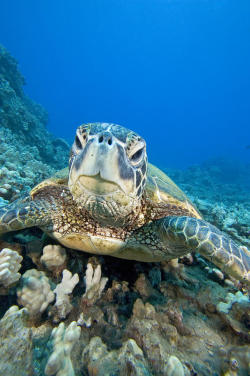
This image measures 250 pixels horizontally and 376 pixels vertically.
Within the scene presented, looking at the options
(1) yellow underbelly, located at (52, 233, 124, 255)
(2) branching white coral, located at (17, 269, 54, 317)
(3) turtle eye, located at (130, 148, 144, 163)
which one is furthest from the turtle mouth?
(2) branching white coral, located at (17, 269, 54, 317)

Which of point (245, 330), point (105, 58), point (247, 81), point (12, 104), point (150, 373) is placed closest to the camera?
point (150, 373)

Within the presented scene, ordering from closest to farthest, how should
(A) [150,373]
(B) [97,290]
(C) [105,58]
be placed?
(A) [150,373], (B) [97,290], (C) [105,58]

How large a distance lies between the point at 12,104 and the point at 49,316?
37.7 ft

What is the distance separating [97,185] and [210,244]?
1033 millimetres

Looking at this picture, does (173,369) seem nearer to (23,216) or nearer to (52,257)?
(52,257)

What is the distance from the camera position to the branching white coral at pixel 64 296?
151 cm

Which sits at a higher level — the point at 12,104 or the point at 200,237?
the point at 12,104

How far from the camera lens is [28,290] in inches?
59.4

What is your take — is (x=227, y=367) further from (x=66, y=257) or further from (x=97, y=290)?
(x=66, y=257)

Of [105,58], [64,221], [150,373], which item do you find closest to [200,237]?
[150,373]

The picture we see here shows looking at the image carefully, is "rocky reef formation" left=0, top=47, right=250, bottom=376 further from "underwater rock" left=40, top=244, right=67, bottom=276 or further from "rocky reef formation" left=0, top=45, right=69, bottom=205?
"rocky reef formation" left=0, top=45, right=69, bottom=205

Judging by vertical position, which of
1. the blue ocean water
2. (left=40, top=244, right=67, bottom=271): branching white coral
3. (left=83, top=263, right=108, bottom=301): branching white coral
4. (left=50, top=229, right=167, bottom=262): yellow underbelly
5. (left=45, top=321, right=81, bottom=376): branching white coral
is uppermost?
the blue ocean water

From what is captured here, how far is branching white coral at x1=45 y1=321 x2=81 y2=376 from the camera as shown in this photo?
40.1 inches

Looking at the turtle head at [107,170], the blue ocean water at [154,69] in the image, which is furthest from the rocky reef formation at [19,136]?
the blue ocean water at [154,69]
